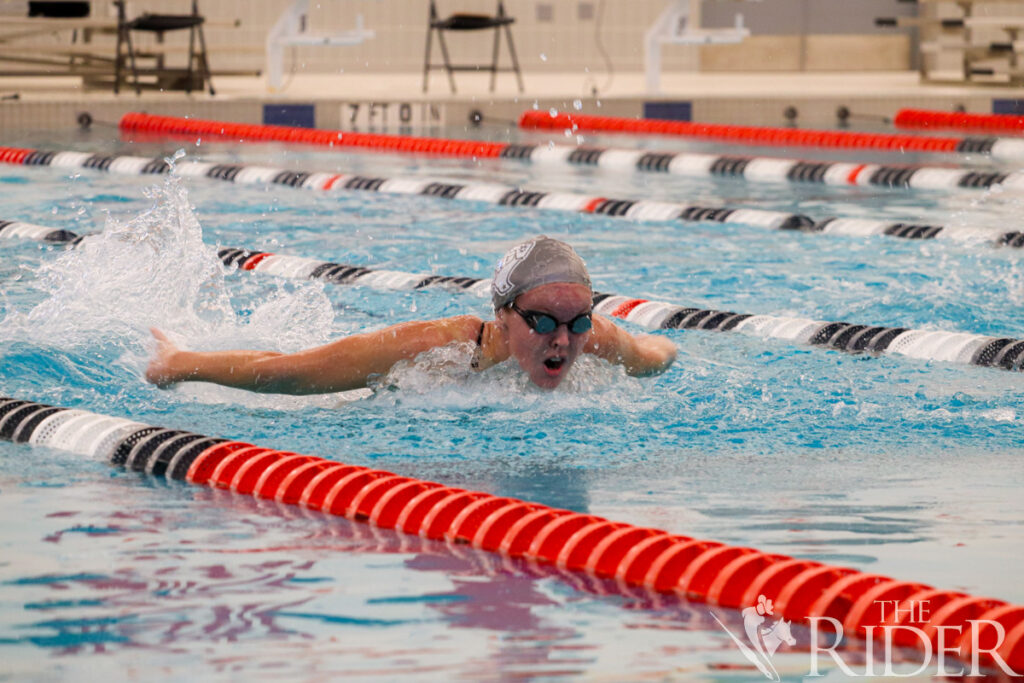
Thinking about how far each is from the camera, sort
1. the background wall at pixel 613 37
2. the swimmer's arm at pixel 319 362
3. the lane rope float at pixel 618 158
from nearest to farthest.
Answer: the swimmer's arm at pixel 319 362, the lane rope float at pixel 618 158, the background wall at pixel 613 37

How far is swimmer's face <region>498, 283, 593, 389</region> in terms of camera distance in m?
3.73

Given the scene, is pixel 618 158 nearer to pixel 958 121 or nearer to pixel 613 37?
pixel 958 121

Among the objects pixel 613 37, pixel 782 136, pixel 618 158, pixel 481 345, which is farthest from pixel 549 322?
pixel 613 37

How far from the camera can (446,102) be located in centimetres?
1319

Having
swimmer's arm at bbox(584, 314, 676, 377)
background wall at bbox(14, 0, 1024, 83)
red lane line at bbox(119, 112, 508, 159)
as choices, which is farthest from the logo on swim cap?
background wall at bbox(14, 0, 1024, 83)

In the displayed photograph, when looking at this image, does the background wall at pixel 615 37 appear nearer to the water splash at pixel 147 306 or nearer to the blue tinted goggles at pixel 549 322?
the water splash at pixel 147 306

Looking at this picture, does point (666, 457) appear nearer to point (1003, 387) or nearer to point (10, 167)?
point (1003, 387)

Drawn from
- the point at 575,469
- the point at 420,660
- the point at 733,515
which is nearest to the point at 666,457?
the point at 575,469

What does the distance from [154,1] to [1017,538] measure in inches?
603

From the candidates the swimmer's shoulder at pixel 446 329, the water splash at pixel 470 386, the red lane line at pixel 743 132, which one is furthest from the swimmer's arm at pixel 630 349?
the red lane line at pixel 743 132

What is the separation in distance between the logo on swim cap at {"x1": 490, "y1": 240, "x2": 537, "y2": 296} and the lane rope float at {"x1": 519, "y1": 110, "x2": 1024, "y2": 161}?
25.0ft

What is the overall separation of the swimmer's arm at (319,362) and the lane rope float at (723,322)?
1547mm

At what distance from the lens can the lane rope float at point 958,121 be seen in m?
12.4

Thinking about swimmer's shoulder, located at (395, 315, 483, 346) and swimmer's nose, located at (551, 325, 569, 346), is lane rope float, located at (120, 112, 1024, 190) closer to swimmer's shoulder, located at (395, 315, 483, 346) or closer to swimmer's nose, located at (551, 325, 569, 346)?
swimmer's shoulder, located at (395, 315, 483, 346)
